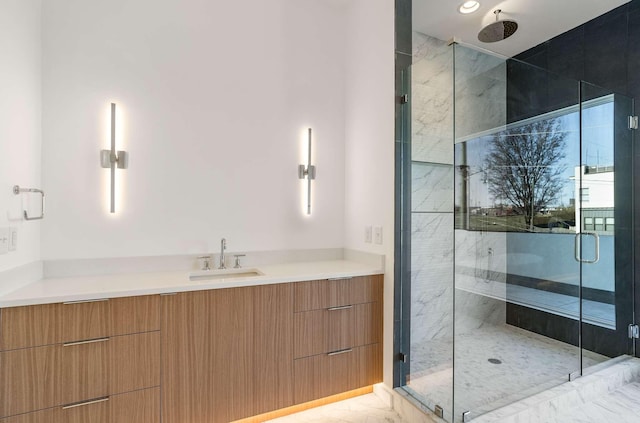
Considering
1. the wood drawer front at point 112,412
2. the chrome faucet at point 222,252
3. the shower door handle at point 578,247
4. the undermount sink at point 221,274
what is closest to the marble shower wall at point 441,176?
the shower door handle at point 578,247

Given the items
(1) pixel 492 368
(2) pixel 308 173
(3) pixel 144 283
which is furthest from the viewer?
(2) pixel 308 173

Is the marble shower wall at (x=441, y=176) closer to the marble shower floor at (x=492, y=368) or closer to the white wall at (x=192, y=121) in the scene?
the marble shower floor at (x=492, y=368)

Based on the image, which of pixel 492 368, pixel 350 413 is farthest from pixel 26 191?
pixel 492 368

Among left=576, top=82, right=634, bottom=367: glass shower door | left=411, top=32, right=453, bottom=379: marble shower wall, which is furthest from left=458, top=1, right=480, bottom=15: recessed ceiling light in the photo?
left=576, top=82, right=634, bottom=367: glass shower door

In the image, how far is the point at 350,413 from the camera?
206 cm

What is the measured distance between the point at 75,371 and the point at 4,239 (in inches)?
28.2

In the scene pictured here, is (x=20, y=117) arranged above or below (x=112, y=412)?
above

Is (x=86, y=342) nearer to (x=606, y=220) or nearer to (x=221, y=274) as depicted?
(x=221, y=274)

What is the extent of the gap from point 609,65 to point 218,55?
294 centimetres

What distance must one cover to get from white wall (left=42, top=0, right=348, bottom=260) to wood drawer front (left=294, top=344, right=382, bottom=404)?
87cm

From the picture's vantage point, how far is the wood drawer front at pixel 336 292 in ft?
6.60

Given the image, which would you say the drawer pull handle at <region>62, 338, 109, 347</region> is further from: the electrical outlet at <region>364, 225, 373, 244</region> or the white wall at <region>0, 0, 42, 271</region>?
the electrical outlet at <region>364, 225, 373, 244</region>

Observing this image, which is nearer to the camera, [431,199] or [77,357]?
[77,357]

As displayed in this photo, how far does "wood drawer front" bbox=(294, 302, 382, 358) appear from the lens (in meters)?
2.01
